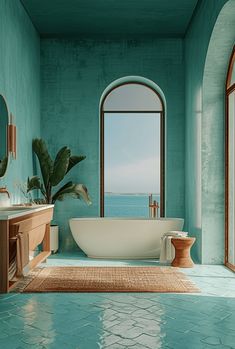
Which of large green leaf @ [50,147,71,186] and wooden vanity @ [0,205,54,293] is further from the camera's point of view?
large green leaf @ [50,147,71,186]

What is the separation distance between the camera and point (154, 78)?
7996 millimetres

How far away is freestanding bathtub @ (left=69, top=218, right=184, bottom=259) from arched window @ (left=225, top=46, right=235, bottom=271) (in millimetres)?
923

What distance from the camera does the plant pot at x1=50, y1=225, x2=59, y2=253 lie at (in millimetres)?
7477

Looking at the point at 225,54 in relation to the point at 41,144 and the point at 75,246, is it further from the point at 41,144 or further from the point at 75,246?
the point at 75,246

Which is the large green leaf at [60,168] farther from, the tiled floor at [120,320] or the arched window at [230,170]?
the tiled floor at [120,320]

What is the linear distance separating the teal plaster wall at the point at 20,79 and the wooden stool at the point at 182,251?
2050mm

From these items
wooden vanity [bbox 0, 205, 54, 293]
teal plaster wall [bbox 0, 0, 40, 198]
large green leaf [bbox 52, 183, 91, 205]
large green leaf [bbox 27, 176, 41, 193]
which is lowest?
wooden vanity [bbox 0, 205, 54, 293]

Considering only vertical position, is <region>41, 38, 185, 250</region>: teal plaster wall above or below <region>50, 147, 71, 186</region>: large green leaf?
above

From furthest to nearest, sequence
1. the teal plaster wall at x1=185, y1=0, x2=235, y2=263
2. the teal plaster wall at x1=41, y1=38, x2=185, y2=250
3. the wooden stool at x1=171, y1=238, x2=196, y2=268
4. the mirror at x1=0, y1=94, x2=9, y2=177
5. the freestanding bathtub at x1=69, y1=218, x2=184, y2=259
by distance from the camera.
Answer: the teal plaster wall at x1=41, y1=38, x2=185, y2=250 → the freestanding bathtub at x1=69, y1=218, x2=184, y2=259 → the teal plaster wall at x1=185, y1=0, x2=235, y2=263 → the wooden stool at x1=171, y1=238, x2=196, y2=268 → the mirror at x1=0, y1=94, x2=9, y2=177

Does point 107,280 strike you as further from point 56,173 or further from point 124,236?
point 56,173

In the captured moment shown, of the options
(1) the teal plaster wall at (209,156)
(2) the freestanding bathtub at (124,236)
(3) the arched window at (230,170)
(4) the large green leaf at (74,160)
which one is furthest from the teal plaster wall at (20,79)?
(3) the arched window at (230,170)

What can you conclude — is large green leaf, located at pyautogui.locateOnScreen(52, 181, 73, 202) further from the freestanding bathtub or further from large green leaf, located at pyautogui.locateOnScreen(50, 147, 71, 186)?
the freestanding bathtub

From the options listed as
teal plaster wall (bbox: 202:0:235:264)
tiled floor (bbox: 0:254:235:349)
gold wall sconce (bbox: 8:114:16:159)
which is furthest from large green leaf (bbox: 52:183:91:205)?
tiled floor (bbox: 0:254:235:349)

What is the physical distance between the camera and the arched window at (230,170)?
606 cm
